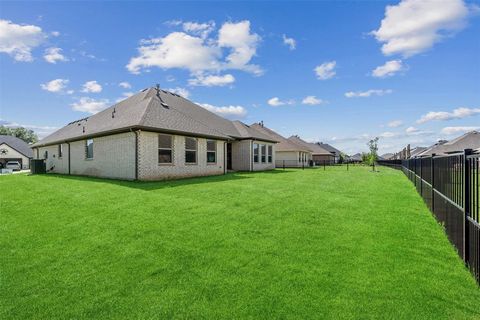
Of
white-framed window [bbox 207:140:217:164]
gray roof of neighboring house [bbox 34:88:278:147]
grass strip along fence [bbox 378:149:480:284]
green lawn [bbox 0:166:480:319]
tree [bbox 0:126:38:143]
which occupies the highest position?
tree [bbox 0:126:38:143]

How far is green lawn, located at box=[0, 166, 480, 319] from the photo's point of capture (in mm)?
3113

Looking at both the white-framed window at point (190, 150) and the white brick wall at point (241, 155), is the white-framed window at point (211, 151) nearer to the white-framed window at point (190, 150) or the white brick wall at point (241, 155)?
the white-framed window at point (190, 150)

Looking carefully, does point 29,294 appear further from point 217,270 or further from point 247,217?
point 247,217

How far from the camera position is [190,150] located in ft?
55.0

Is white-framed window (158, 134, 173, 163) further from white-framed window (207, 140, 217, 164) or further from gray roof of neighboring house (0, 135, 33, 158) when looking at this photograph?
gray roof of neighboring house (0, 135, 33, 158)

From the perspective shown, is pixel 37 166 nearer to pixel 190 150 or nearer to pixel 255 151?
pixel 190 150

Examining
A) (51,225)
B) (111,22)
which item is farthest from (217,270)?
(111,22)

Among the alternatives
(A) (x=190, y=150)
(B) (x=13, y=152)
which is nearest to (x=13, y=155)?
(B) (x=13, y=152)

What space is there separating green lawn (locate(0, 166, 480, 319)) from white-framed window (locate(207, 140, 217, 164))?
11099 mm

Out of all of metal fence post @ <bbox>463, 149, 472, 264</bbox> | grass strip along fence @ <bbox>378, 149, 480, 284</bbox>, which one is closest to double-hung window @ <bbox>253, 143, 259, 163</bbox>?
grass strip along fence @ <bbox>378, 149, 480, 284</bbox>

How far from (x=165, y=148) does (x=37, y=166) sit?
15.0 m

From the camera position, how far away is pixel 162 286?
3553mm

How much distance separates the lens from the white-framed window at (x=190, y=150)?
16.5m

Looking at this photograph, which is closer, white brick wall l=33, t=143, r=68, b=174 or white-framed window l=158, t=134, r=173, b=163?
white-framed window l=158, t=134, r=173, b=163
